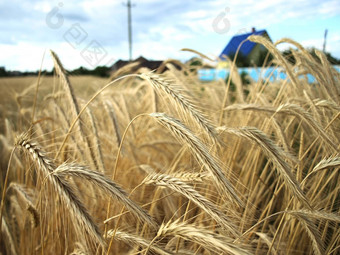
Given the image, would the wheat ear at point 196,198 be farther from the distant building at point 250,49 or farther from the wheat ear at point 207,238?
the distant building at point 250,49

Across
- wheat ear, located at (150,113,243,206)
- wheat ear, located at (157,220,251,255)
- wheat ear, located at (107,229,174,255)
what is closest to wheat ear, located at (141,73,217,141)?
wheat ear, located at (150,113,243,206)

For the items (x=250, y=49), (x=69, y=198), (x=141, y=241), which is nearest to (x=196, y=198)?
(x=141, y=241)

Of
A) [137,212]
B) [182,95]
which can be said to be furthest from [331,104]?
[137,212]

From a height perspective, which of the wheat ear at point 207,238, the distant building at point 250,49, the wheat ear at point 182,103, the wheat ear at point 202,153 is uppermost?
the distant building at point 250,49

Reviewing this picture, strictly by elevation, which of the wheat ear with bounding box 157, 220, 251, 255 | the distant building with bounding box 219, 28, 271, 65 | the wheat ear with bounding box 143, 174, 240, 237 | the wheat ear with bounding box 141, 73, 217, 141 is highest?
the distant building with bounding box 219, 28, 271, 65

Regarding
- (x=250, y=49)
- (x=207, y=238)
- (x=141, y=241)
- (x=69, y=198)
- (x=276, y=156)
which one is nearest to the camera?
(x=207, y=238)

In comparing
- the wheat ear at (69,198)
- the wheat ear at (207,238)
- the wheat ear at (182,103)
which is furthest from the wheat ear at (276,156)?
the wheat ear at (69,198)

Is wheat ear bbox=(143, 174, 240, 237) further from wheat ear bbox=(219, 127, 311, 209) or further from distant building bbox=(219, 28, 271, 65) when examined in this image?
distant building bbox=(219, 28, 271, 65)

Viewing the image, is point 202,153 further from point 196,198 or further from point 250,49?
point 250,49

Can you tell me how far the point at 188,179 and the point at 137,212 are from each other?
0.33 metres

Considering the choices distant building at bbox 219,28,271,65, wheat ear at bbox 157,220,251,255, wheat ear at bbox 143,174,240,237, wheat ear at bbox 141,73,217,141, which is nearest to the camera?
wheat ear at bbox 157,220,251,255

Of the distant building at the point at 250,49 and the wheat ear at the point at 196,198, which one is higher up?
the distant building at the point at 250,49

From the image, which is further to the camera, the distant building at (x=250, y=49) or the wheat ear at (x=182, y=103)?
the distant building at (x=250, y=49)

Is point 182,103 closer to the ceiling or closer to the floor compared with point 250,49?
closer to the floor
